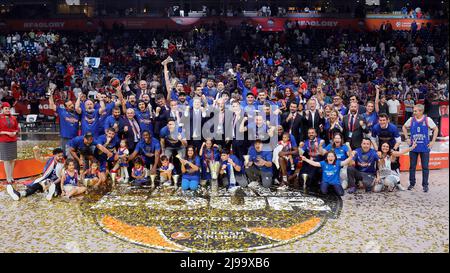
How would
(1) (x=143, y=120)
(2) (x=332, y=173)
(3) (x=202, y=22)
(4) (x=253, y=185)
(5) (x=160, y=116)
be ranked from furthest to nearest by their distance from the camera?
(3) (x=202, y=22)
(5) (x=160, y=116)
(1) (x=143, y=120)
(4) (x=253, y=185)
(2) (x=332, y=173)

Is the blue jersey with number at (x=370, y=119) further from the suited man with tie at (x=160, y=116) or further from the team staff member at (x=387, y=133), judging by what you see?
the suited man with tie at (x=160, y=116)

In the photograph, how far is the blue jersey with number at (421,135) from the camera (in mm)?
7141

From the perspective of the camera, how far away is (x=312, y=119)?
7.95 meters

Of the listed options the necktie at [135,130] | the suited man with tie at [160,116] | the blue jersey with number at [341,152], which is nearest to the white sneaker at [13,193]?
the necktie at [135,130]

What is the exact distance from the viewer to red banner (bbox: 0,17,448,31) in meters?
20.9

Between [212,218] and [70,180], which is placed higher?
[70,180]

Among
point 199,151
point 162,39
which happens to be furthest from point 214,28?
point 199,151

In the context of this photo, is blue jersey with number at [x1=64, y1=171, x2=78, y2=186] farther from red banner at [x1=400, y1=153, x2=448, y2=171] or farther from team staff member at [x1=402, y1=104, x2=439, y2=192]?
red banner at [x1=400, y1=153, x2=448, y2=171]

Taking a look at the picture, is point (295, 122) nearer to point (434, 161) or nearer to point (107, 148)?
point (434, 161)

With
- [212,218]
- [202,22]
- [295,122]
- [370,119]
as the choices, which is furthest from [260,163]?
[202,22]

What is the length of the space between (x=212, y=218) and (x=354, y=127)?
10.9 ft

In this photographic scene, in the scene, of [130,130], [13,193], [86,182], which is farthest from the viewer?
[130,130]

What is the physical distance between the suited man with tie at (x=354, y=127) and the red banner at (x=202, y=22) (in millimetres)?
14067

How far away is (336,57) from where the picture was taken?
19.7 metres
